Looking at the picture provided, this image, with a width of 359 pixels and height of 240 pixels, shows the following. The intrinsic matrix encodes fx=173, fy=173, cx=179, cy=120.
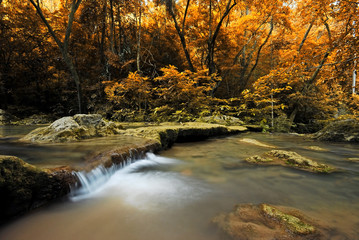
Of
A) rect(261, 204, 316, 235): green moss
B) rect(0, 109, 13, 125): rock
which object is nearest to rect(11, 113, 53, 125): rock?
rect(0, 109, 13, 125): rock

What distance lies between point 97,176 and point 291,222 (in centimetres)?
190

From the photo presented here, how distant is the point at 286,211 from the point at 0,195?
2.25 m

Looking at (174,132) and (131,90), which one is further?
(131,90)

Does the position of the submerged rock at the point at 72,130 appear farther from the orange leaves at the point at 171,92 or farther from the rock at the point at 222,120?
the rock at the point at 222,120

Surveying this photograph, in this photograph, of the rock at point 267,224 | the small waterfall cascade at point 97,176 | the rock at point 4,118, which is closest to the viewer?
the rock at point 267,224

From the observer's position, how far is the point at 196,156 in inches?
139

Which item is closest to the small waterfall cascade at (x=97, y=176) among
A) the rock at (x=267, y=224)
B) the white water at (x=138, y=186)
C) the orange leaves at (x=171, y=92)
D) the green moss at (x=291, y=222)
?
the white water at (x=138, y=186)

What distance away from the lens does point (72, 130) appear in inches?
136

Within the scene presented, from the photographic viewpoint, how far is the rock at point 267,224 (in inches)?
47.4

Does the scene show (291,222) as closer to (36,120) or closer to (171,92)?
(171,92)

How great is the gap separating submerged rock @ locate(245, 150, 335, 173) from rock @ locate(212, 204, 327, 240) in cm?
142

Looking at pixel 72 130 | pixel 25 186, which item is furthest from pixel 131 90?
pixel 25 186

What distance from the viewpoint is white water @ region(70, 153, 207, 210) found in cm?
178

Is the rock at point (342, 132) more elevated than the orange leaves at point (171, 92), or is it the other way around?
the orange leaves at point (171, 92)
